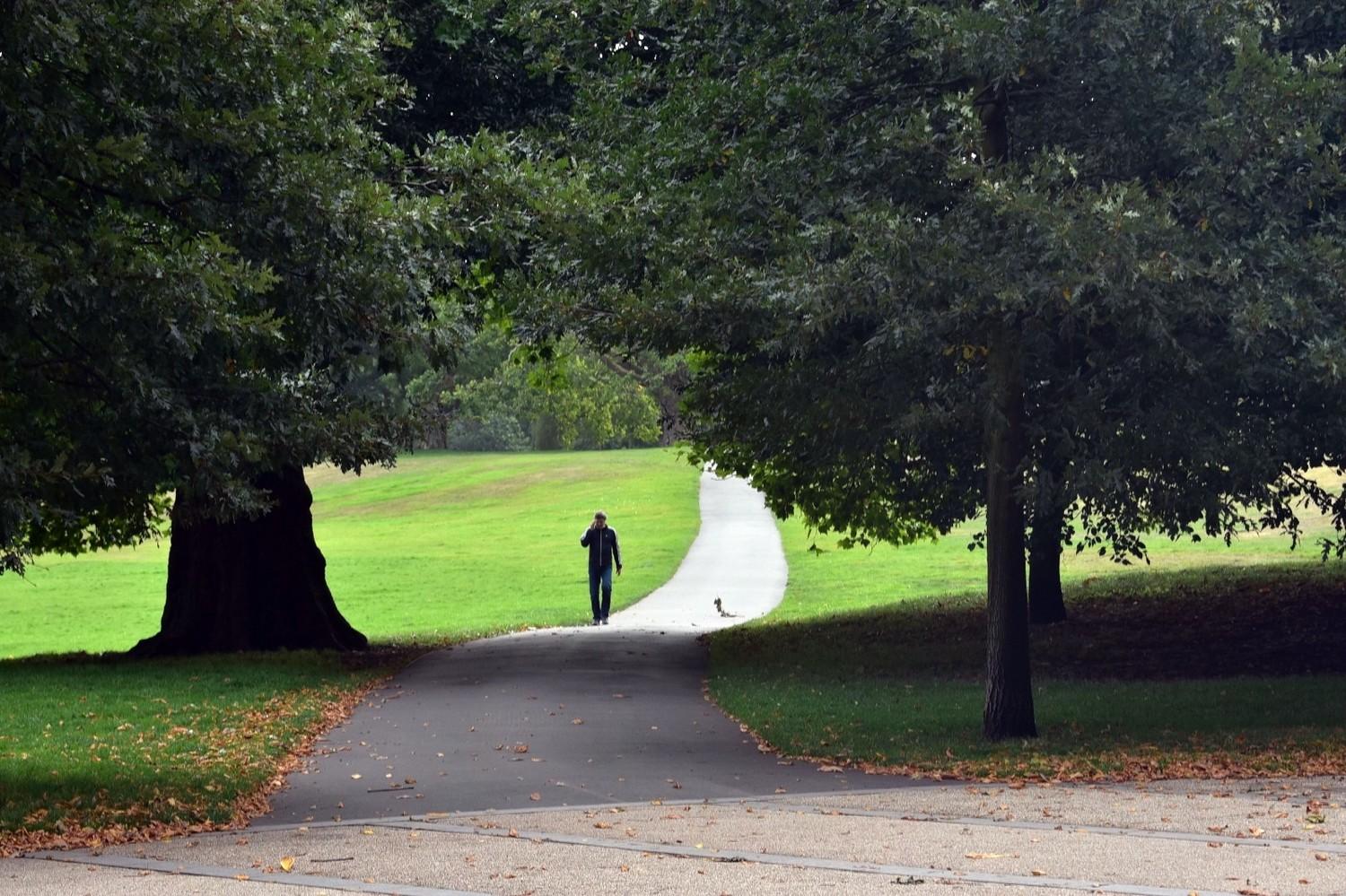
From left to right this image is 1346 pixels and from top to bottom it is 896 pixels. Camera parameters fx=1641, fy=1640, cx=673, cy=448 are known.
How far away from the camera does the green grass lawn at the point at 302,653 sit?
1078cm

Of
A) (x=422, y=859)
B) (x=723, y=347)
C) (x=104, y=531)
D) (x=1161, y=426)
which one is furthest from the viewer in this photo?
(x=104, y=531)

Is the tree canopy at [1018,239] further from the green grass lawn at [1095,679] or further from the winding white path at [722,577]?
the winding white path at [722,577]

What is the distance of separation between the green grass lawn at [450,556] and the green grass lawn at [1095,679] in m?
7.22

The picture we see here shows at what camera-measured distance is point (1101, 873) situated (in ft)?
24.9

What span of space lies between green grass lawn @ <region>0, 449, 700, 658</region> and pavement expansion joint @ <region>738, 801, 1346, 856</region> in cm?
888

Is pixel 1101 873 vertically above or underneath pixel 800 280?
underneath

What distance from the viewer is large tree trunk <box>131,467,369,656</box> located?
20.6m

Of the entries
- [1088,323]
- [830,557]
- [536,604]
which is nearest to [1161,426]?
[1088,323]

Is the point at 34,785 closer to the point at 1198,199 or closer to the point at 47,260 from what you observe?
the point at 47,260

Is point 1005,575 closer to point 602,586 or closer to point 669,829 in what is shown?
point 669,829

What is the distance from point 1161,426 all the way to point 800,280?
2844 millimetres

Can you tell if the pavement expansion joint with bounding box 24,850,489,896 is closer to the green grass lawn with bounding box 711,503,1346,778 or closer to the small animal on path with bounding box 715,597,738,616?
the green grass lawn with bounding box 711,503,1346,778

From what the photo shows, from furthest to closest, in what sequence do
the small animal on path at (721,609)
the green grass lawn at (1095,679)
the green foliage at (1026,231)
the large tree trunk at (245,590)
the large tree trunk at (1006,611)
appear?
the small animal on path at (721,609) → the large tree trunk at (245,590) → the large tree trunk at (1006,611) → the green grass lawn at (1095,679) → the green foliage at (1026,231)

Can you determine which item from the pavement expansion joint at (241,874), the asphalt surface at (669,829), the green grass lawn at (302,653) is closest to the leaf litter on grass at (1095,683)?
the asphalt surface at (669,829)
